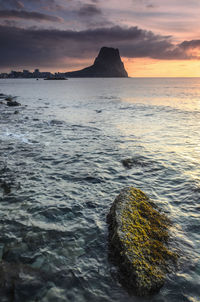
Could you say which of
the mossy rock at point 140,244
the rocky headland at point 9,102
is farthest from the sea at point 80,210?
the rocky headland at point 9,102

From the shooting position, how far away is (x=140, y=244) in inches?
225

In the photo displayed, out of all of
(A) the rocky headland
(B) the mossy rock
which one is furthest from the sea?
(A) the rocky headland

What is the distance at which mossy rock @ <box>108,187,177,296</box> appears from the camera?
502 centimetres

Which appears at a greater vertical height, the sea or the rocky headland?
the rocky headland

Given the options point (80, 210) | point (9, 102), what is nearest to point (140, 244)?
point (80, 210)

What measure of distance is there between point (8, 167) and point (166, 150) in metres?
10.7

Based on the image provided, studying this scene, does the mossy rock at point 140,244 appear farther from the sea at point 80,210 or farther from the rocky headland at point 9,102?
the rocky headland at point 9,102

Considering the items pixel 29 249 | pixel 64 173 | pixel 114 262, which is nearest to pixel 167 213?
pixel 114 262

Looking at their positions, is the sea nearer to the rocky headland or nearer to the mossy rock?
the mossy rock

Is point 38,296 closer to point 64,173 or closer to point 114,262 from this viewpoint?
point 114,262

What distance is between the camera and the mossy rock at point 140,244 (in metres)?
5.02

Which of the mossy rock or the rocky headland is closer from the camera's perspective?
the mossy rock

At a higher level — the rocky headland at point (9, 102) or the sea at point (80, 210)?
the rocky headland at point (9, 102)

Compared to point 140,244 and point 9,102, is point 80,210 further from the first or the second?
point 9,102
